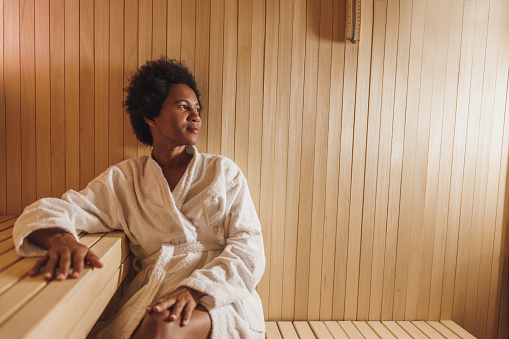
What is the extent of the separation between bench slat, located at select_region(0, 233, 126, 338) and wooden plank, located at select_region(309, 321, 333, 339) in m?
1.16

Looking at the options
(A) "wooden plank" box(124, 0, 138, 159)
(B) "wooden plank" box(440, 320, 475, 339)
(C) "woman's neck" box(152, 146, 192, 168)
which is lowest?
(B) "wooden plank" box(440, 320, 475, 339)

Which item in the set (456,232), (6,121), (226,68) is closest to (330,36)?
(226,68)

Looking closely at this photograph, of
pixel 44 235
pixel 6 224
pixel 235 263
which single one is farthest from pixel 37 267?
pixel 6 224

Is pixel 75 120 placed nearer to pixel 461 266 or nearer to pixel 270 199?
pixel 270 199

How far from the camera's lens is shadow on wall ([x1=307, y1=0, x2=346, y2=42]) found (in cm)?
171

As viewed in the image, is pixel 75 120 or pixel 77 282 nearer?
pixel 77 282

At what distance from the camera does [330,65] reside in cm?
174

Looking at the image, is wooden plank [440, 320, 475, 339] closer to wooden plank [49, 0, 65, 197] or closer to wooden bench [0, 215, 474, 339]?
wooden bench [0, 215, 474, 339]

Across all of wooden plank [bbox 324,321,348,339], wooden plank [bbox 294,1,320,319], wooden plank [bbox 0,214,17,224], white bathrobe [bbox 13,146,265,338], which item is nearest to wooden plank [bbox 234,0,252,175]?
wooden plank [bbox 294,1,320,319]

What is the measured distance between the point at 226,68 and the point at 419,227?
57.3 inches

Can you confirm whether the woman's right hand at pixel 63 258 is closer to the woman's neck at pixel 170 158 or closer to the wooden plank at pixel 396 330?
the woman's neck at pixel 170 158

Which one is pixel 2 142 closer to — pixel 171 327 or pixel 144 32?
pixel 144 32

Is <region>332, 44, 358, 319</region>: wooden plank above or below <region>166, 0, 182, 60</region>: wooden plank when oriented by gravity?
below

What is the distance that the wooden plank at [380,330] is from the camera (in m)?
1.68
